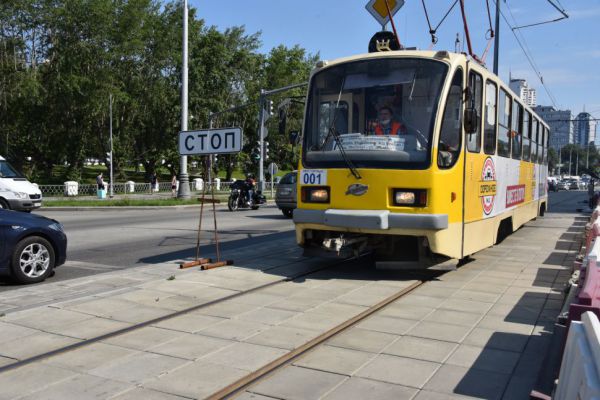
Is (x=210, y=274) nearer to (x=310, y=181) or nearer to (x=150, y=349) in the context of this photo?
(x=310, y=181)

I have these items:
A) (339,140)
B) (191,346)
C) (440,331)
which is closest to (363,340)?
(440,331)

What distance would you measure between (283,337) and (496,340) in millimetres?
1991

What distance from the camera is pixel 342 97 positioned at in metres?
8.34

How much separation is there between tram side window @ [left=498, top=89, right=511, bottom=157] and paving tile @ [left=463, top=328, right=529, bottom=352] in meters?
5.43

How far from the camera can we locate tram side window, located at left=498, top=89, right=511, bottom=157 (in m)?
10.2

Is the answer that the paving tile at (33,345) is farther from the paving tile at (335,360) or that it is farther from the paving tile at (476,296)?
the paving tile at (476,296)

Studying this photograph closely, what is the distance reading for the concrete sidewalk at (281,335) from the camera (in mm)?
4098

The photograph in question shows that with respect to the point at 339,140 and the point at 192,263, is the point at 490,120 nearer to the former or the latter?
the point at 339,140

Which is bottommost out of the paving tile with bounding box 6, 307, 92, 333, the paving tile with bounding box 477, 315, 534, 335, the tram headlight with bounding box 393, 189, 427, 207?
the paving tile with bounding box 477, 315, 534, 335

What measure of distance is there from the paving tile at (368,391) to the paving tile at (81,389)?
1511 millimetres

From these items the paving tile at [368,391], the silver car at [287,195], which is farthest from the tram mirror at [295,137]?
the silver car at [287,195]

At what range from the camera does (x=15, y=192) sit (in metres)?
18.8

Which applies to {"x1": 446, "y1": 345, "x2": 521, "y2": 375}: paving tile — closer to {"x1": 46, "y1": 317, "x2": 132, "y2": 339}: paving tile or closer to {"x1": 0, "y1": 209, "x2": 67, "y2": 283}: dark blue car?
{"x1": 46, "y1": 317, "x2": 132, "y2": 339}: paving tile

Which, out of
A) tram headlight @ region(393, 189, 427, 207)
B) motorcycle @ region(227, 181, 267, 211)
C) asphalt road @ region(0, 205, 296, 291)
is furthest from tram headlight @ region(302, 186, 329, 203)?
motorcycle @ region(227, 181, 267, 211)
